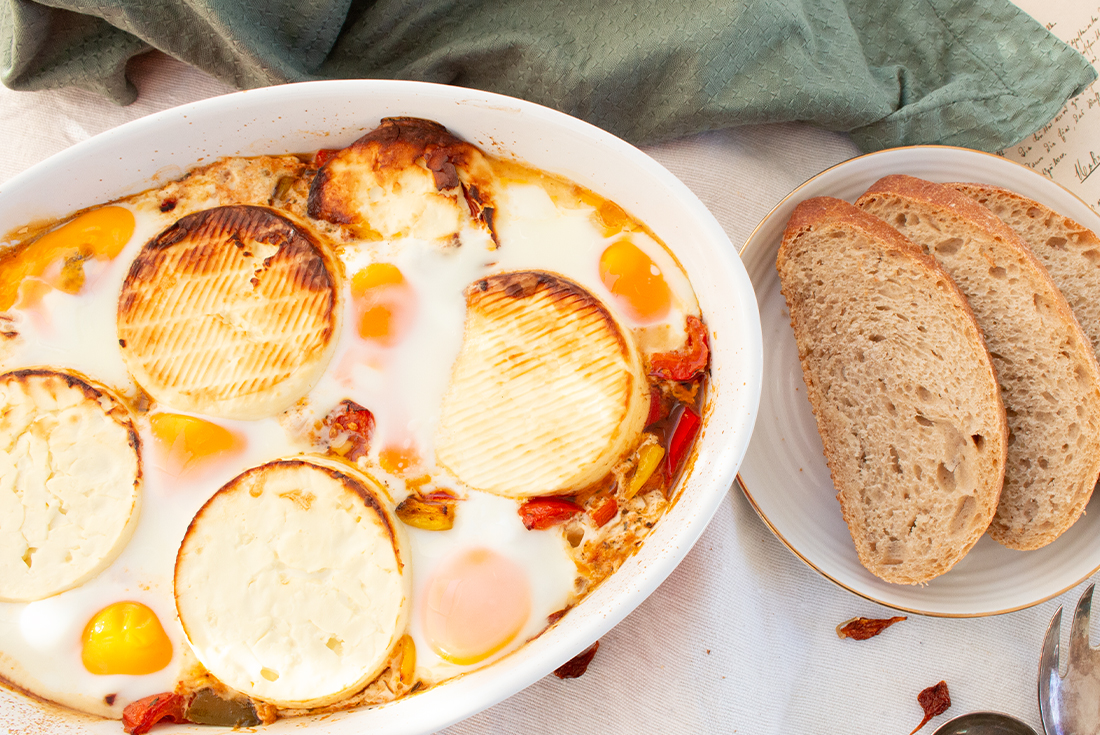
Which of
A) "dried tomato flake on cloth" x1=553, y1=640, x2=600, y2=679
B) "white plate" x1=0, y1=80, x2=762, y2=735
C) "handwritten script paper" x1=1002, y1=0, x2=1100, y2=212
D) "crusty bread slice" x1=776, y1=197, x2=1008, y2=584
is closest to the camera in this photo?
"white plate" x1=0, y1=80, x2=762, y2=735

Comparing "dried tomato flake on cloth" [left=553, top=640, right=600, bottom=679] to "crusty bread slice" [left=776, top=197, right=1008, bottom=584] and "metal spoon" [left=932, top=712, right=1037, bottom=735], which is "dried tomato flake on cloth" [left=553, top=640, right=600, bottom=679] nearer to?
"crusty bread slice" [left=776, top=197, right=1008, bottom=584]

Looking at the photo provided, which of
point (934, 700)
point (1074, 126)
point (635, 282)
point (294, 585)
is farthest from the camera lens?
point (1074, 126)

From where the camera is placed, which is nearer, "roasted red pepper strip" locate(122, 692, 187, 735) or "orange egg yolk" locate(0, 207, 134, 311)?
"roasted red pepper strip" locate(122, 692, 187, 735)

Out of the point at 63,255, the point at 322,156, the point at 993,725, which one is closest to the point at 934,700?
the point at 993,725

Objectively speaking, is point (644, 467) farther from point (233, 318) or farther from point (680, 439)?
point (233, 318)

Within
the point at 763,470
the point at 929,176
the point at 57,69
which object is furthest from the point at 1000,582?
the point at 57,69

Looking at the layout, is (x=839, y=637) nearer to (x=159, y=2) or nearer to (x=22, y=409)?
(x=22, y=409)

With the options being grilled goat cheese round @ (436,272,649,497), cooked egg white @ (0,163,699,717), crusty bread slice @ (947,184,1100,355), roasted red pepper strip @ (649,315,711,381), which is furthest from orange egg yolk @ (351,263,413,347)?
crusty bread slice @ (947,184,1100,355)
